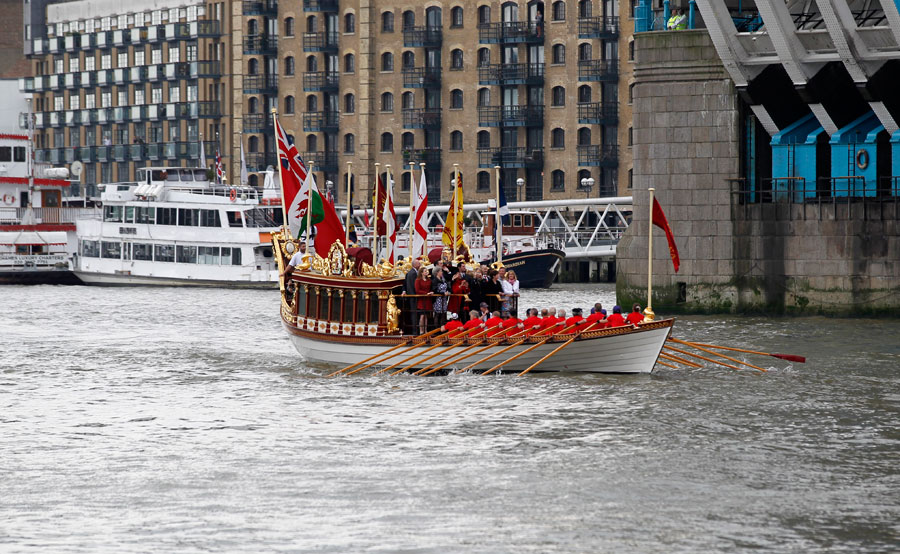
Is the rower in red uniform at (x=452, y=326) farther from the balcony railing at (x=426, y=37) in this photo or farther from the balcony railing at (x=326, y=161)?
the balcony railing at (x=326, y=161)

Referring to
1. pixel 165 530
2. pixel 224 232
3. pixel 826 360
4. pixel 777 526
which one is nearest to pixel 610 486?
pixel 777 526

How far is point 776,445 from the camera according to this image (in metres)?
25.8

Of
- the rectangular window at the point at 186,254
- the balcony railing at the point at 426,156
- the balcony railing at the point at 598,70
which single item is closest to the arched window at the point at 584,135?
the balcony railing at the point at 598,70

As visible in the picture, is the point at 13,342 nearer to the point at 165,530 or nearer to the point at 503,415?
the point at 503,415

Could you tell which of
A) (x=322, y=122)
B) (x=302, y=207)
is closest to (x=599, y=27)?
(x=322, y=122)

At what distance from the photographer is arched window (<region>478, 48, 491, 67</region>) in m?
106

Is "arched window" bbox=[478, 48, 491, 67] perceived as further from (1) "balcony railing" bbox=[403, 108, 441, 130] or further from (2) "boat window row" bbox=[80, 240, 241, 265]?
(2) "boat window row" bbox=[80, 240, 241, 265]

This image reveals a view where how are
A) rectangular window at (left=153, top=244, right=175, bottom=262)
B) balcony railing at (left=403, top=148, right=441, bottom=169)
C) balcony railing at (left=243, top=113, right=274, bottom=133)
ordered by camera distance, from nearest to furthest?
rectangular window at (left=153, top=244, right=175, bottom=262)
balcony railing at (left=403, top=148, right=441, bottom=169)
balcony railing at (left=243, top=113, right=274, bottom=133)

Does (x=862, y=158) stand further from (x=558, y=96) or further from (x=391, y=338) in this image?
(x=558, y=96)

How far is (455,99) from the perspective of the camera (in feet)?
354

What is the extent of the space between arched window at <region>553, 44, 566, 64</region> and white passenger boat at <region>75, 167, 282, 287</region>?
27.3 metres

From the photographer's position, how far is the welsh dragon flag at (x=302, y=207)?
3988 centimetres

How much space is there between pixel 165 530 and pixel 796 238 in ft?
99.3

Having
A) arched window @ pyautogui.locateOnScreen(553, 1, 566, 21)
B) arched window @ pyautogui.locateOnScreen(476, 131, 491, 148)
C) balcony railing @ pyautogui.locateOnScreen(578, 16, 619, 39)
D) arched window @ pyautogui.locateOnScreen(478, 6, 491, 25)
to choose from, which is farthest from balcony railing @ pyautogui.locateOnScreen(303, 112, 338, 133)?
balcony railing @ pyautogui.locateOnScreen(578, 16, 619, 39)
